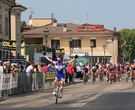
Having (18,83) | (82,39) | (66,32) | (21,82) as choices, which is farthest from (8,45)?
(82,39)

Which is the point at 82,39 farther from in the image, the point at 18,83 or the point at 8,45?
the point at 18,83

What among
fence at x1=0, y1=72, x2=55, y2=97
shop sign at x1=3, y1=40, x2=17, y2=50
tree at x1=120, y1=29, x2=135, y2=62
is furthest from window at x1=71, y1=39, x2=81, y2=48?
tree at x1=120, y1=29, x2=135, y2=62

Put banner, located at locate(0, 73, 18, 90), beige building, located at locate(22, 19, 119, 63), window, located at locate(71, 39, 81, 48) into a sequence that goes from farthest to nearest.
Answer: window, located at locate(71, 39, 81, 48)
beige building, located at locate(22, 19, 119, 63)
banner, located at locate(0, 73, 18, 90)

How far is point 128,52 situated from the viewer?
147500mm

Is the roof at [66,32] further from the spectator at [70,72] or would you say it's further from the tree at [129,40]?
the tree at [129,40]

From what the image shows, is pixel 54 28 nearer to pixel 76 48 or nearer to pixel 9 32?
pixel 76 48

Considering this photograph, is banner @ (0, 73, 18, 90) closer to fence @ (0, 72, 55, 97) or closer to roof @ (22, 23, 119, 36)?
fence @ (0, 72, 55, 97)

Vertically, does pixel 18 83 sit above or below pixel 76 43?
below

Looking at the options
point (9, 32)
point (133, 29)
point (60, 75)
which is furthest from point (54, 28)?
point (60, 75)

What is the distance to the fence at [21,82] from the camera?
955 inches

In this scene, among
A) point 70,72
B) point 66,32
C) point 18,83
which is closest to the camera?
point 18,83

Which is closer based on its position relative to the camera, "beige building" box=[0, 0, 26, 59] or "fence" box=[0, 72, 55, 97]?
"fence" box=[0, 72, 55, 97]

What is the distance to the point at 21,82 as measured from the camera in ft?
90.9

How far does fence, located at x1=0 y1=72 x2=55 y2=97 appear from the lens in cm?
2425
